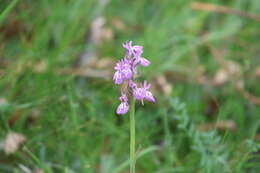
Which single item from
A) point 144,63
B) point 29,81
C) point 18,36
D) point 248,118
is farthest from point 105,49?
point 144,63

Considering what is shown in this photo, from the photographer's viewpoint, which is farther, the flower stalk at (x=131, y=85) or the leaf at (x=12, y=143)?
the leaf at (x=12, y=143)

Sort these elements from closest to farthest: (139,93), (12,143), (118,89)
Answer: (139,93)
(12,143)
(118,89)

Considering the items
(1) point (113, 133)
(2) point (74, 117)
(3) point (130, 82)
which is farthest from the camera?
(1) point (113, 133)

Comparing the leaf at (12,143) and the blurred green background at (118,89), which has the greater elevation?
the blurred green background at (118,89)

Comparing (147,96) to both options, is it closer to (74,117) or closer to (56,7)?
(74,117)

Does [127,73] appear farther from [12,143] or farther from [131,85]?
[12,143]

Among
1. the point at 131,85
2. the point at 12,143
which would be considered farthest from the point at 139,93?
the point at 12,143

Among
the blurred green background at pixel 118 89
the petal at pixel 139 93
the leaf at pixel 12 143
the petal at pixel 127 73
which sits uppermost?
the blurred green background at pixel 118 89

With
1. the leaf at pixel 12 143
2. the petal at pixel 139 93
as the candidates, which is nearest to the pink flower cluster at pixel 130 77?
the petal at pixel 139 93

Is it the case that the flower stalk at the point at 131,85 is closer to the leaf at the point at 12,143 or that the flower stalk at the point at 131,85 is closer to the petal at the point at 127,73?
the petal at the point at 127,73
